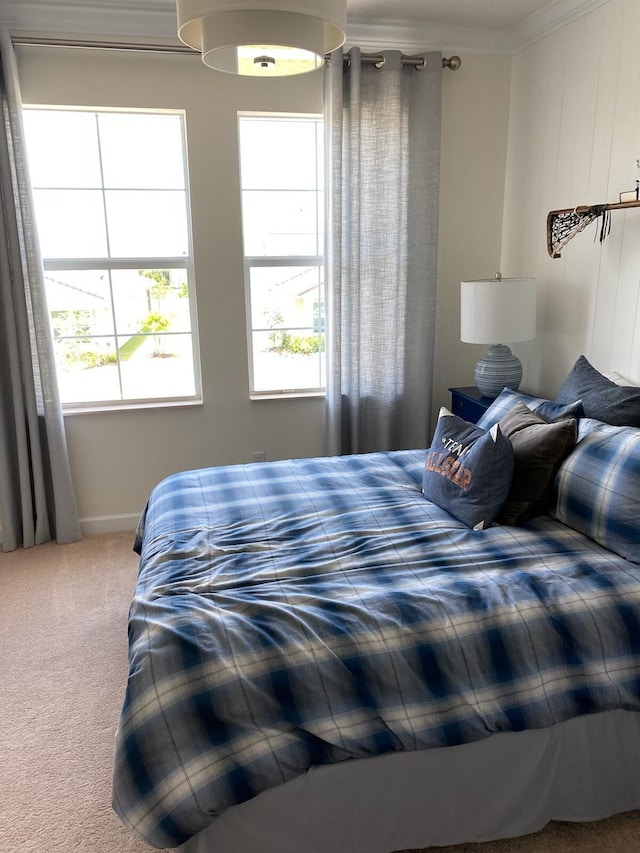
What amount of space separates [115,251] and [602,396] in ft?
8.32

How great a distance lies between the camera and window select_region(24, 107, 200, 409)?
3.29 meters

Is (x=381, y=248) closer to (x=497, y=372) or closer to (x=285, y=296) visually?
(x=285, y=296)

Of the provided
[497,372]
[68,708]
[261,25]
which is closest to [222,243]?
[497,372]

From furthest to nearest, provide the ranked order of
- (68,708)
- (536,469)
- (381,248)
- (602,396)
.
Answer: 1. (381,248)
2. (602,396)
3. (68,708)
4. (536,469)

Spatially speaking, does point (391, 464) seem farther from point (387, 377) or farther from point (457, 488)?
point (387, 377)

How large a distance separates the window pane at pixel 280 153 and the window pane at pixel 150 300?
67cm

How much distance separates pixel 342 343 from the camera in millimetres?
3531

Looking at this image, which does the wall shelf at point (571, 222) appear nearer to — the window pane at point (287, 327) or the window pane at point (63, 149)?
the window pane at point (287, 327)

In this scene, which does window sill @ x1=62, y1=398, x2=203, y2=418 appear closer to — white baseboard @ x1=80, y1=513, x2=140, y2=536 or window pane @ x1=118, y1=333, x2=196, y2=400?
window pane @ x1=118, y1=333, x2=196, y2=400

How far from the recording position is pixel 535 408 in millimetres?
A: 2484

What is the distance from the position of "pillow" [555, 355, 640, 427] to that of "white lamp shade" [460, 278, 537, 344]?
0.56m

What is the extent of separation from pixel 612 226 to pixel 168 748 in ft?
8.73

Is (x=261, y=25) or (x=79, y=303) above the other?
(x=261, y=25)

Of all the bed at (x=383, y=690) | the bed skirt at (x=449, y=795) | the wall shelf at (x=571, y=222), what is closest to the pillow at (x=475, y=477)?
the bed at (x=383, y=690)
